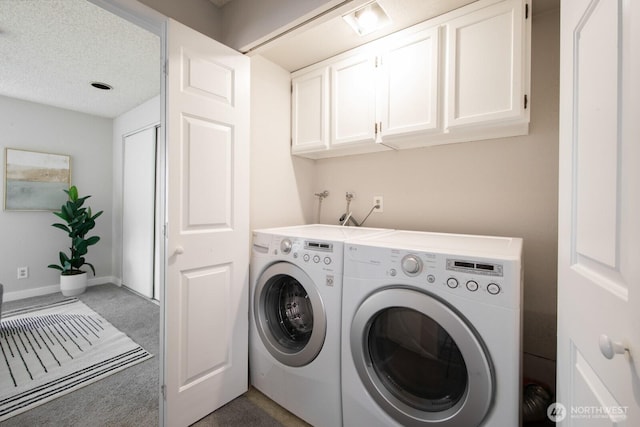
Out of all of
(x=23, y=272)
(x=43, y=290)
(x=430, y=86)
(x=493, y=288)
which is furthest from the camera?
(x=43, y=290)

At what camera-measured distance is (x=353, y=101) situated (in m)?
1.76

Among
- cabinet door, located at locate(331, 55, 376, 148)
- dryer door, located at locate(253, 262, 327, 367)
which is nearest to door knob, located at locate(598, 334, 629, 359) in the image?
dryer door, located at locate(253, 262, 327, 367)

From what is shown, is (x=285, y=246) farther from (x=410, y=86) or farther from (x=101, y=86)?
(x=101, y=86)

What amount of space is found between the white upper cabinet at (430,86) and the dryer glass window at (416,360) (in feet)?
3.33

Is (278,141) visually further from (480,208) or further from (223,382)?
(223,382)

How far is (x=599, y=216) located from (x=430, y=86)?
1.10m

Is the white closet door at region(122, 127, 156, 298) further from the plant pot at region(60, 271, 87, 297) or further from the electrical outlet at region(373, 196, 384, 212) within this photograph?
the electrical outlet at region(373, 196, 384, 212)

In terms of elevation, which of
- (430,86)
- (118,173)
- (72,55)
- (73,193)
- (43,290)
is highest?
(72,55)

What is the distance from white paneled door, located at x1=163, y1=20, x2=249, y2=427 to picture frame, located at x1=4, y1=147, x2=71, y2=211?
3.41 metres

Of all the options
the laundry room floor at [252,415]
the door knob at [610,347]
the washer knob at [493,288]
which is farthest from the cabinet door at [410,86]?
the laundry room floor at [252,415]

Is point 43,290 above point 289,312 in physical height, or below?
below

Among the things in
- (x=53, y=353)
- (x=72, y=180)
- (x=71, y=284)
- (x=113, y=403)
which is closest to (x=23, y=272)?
(x=71, y=284)

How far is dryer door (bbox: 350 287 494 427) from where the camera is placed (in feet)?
3.11

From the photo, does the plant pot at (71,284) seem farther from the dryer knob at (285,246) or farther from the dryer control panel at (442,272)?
the dryer control panel at (442,272)
